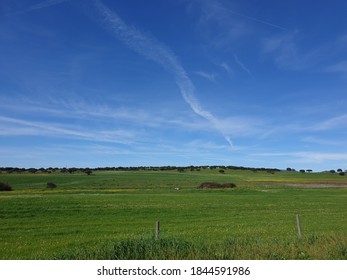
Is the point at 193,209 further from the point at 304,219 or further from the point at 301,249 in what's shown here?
the point at 301,249

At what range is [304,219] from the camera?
3419 cm

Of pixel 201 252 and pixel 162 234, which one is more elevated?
pixel 201 252

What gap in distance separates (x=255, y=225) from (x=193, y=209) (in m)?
12.5

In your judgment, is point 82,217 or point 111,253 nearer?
point 111,253

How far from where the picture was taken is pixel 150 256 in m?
11.2

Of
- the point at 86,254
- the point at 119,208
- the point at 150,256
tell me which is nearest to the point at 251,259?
the point at 150,256

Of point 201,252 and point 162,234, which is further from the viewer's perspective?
point 162,234

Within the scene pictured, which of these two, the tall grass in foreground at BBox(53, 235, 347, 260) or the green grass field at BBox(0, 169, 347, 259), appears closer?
the tall grass in foreground at BBox(53, 235, 347, 260)

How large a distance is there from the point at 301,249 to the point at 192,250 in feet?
13.0

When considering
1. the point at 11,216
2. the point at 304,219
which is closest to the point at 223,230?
the point at 304,219

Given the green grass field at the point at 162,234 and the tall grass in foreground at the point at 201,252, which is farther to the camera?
the green grass field at the point at 162,234
